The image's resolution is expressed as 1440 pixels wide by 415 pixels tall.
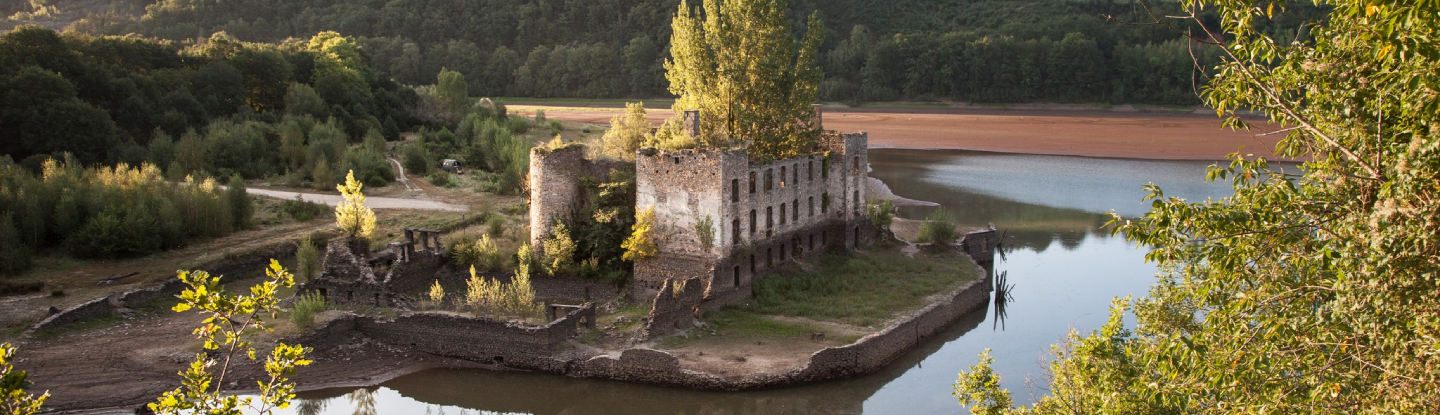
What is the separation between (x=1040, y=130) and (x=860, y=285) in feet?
192

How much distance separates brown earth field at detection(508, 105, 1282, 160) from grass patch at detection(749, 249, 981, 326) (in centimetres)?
3773

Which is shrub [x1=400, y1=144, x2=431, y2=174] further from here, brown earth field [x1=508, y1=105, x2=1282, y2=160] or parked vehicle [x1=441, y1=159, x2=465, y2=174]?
brown earth field [x1=508, y1=105, x2=1282, y2=160]

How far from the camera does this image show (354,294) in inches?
1351

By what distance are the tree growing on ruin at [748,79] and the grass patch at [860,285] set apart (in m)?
4.69

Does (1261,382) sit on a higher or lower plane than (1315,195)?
lower

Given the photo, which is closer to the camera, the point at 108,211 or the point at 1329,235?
the point at 1329,235

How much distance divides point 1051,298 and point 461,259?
20.9 m

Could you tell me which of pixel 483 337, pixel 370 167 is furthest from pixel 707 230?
pixel 370 167

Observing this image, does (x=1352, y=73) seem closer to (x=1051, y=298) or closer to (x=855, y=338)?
(x=855, y=338)

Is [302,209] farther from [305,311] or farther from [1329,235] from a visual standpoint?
[1329,235]

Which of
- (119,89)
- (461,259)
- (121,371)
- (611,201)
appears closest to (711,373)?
(611,201)

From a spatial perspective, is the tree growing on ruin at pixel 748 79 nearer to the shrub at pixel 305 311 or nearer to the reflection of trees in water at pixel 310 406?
the shrub at pixel 305 311

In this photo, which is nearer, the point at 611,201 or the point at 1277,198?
the point at 1277,198

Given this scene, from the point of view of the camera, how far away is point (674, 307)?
31.4 meters
